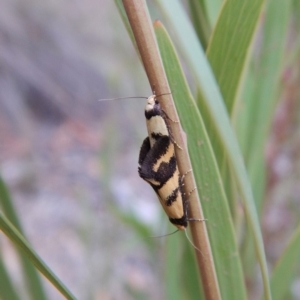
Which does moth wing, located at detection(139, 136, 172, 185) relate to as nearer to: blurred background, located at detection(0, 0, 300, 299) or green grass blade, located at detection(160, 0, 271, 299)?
green grass blade, located at detection(160, 0, 271, 299)

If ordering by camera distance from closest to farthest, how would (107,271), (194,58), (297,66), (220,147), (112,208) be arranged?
(194,58)
(220,147)
(297,66)
(112,208)
(107,271)

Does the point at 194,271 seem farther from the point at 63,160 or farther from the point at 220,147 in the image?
the point at 63,160

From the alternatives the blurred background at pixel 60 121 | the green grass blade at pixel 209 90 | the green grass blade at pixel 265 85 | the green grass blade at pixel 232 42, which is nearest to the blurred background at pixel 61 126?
the blurred background at pixel 60 121

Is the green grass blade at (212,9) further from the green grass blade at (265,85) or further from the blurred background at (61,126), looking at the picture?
the blurred background at (61,126)

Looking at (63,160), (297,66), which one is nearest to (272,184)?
(297,66)

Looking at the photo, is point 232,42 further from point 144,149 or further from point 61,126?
point 61,126

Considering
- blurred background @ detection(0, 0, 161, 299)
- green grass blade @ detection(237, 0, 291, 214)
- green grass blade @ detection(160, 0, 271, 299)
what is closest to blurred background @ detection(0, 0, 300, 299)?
blurred background @ detection(0, 0, 161, 299)
